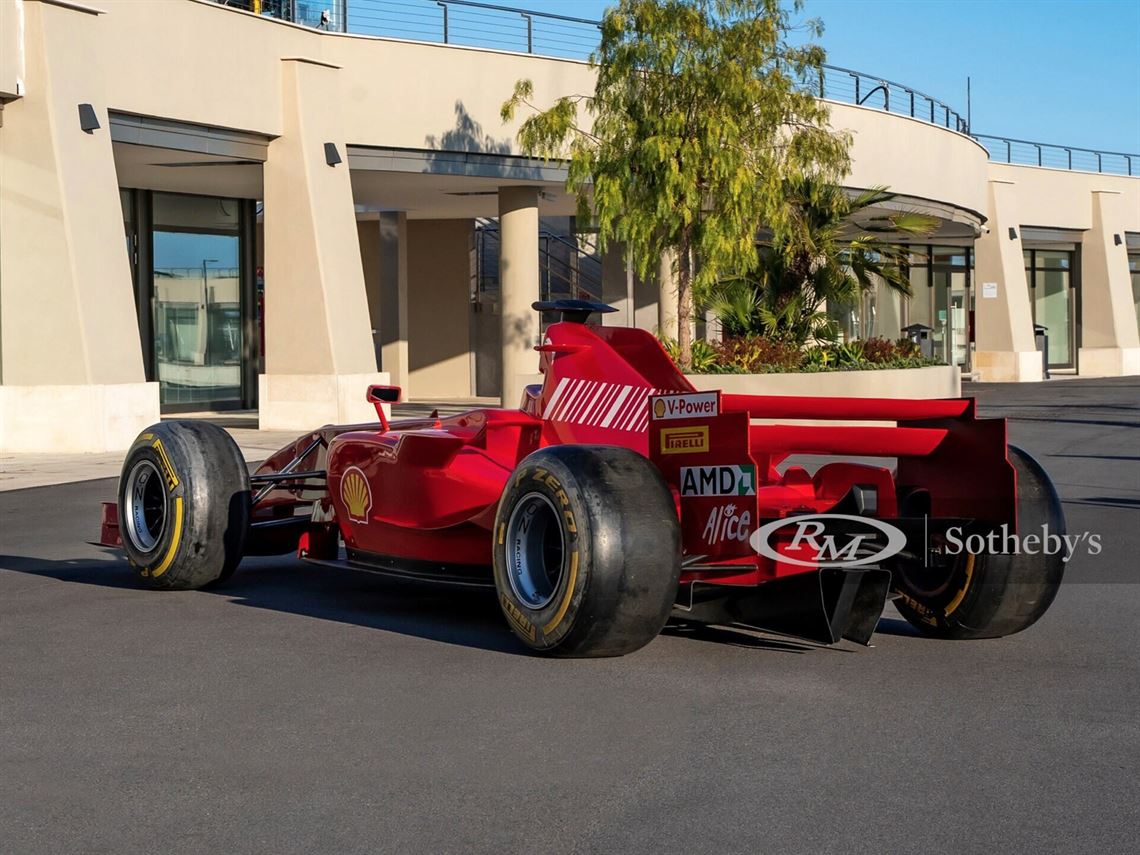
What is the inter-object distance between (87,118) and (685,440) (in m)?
14.6

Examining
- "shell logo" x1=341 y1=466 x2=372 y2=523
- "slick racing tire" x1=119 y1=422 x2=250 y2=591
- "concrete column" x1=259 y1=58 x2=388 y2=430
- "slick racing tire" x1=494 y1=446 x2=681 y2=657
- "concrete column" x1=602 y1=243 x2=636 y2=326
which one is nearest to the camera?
"slick racing tire" x1=494 y1=446 x2=681 y2=657

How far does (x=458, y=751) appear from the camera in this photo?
5164mm

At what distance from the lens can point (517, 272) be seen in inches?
1079

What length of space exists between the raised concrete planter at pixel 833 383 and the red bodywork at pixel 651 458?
1312 cm

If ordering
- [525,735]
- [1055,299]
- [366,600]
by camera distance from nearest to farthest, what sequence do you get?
[525,735]
[366,600]
[1055,299]

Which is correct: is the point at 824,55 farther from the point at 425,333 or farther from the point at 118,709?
the point at 118,709

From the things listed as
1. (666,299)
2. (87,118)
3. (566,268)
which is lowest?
(666,299)

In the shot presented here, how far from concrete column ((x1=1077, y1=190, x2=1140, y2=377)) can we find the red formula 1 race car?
42.1 meters

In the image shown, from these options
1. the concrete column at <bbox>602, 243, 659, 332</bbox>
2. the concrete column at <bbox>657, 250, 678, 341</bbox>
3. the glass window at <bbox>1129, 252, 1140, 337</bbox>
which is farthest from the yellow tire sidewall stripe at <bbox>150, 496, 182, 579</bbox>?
the glass window at <bbox>1129, 252, 1140, 337</bbox>

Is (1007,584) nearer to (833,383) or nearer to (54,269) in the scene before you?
(54,269)

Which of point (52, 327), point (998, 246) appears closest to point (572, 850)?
point (52, 327)

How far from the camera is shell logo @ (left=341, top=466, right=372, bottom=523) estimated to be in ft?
26.3

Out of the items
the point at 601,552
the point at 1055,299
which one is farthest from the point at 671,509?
the point at 1055,299

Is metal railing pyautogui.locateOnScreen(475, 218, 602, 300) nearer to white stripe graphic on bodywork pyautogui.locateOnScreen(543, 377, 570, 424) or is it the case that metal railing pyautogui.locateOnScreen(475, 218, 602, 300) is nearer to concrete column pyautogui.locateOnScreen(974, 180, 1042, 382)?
concrete column pyautogui.locateOnScreen(974, 180, 1042, 382)
